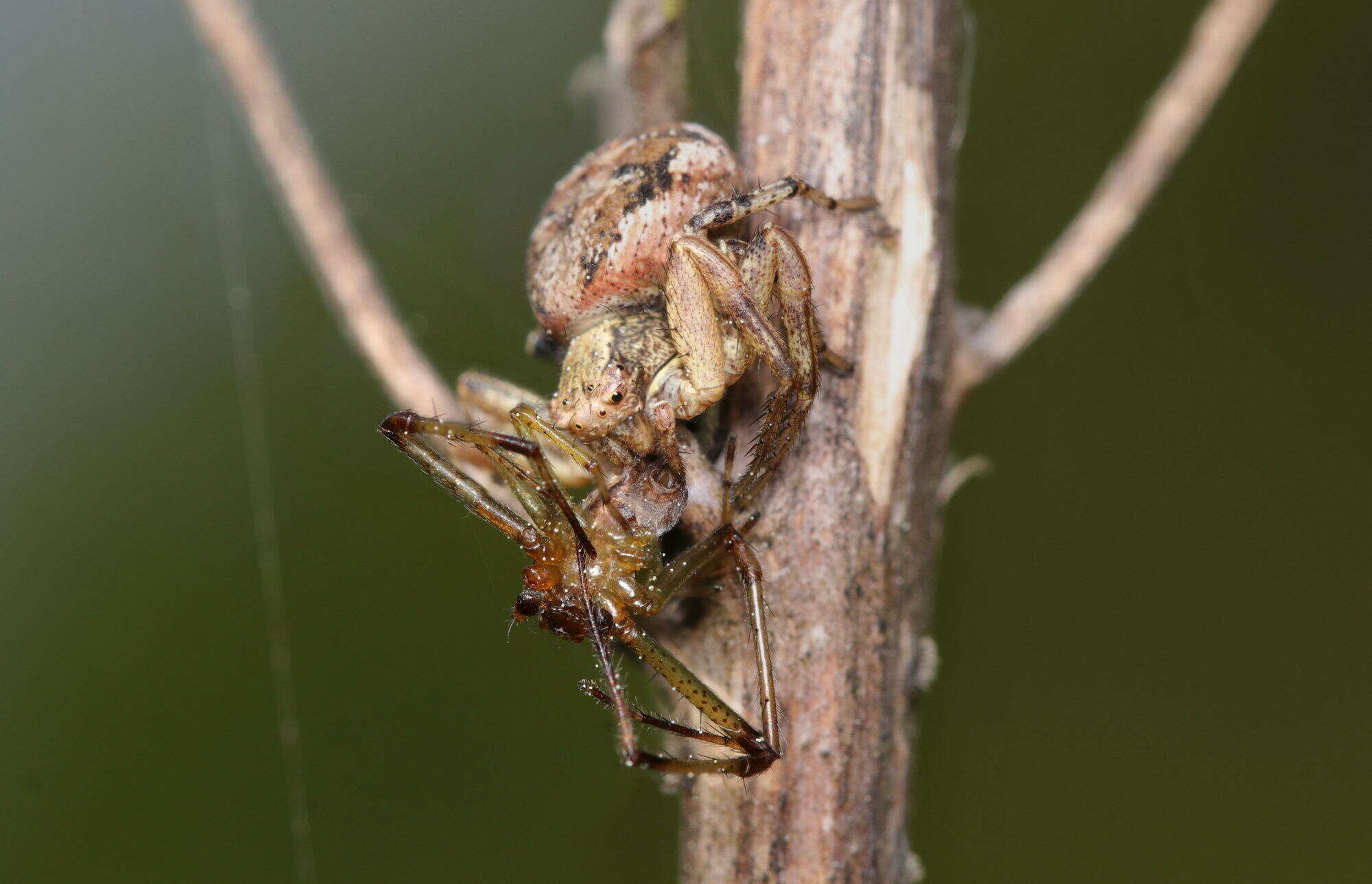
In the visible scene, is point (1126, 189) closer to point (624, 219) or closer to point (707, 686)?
point (624, 219)

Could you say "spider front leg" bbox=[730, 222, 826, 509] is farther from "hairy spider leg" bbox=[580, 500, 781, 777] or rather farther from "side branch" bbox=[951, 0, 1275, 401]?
"side branch" bbox=[951, 0, 1275, 401]

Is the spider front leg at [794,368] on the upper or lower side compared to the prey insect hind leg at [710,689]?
upper

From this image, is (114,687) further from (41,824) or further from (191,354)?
(191,354)

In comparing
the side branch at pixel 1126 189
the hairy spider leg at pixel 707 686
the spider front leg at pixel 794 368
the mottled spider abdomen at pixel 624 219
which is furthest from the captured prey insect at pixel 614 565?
the side branch at pixel 1126 189

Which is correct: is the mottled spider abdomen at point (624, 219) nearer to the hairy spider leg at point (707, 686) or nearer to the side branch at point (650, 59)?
the side branch at point (650, 59)

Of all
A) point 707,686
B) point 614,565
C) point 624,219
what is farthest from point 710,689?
point 624,219

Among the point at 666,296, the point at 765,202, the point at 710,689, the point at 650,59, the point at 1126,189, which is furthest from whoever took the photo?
the point at 650,59

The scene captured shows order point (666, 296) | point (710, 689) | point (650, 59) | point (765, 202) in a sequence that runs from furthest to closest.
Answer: point (650, 59), point (666, 296), point (765, 202), point (710, 689)

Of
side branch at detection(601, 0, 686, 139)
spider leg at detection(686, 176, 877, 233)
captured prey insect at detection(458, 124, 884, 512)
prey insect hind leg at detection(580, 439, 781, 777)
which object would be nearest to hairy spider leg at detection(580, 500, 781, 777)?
prey insect hind leg at detection(580, 439, 781, 777)
